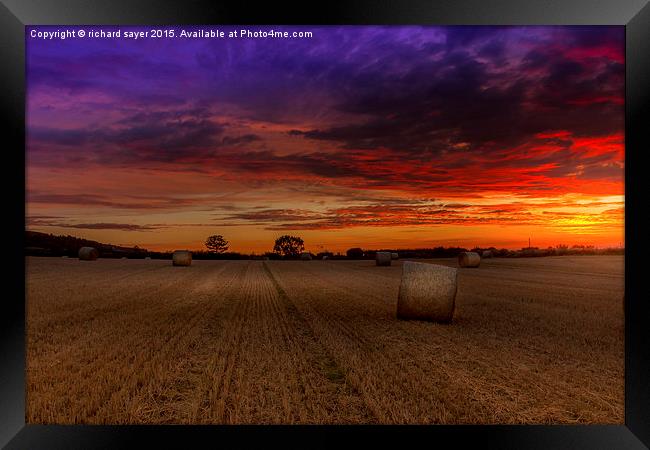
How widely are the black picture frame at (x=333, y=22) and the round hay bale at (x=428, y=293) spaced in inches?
233

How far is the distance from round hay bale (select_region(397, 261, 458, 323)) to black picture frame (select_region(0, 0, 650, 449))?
233 inches

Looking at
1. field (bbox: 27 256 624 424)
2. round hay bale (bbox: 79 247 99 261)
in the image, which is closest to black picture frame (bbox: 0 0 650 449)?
field (bbox: 27 256 624 424)

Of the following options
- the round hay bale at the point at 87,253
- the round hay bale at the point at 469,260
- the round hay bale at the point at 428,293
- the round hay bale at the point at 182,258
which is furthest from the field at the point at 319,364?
the round hay bale at the point at 87,253

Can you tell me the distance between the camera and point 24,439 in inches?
184

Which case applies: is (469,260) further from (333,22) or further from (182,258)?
(333,22)

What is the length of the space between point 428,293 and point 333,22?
7.28m

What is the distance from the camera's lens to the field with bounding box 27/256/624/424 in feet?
17.3

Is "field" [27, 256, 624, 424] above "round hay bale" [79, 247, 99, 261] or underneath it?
underneath

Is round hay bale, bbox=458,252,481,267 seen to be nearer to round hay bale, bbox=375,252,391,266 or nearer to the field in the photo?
round hay bale, bbox=375,252,391,266

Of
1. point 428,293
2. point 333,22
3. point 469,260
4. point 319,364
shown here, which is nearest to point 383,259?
point 469,260

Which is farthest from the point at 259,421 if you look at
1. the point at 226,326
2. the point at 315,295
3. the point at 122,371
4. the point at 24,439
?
the point at 315,295

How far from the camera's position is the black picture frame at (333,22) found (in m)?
4.64

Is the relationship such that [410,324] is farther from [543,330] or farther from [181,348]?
[181,348]

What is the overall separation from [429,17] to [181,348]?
6.13m
